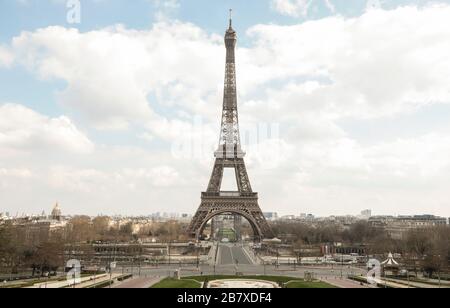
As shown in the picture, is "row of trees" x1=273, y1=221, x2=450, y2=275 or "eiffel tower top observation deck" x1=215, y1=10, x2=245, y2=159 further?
"eiffel tower top observation deck" x1=215, y1=10, x2=245, y2=159

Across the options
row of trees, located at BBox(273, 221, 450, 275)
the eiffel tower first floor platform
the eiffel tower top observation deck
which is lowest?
row of trees, located at BBox(273, 221, 450, 275)

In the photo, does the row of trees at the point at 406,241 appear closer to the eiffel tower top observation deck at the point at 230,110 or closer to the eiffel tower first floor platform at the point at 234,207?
the eiffel tower first floor platform at the point at 234,207

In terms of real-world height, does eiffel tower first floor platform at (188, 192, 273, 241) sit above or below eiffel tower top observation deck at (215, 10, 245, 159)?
below

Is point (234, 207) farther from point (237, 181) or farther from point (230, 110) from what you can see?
point (230, 110)

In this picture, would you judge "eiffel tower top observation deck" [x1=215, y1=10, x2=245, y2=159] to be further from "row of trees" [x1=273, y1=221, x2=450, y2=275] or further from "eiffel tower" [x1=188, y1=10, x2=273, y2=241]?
"row of trees" [x1=273, y1=221, x2=450, y2=275]

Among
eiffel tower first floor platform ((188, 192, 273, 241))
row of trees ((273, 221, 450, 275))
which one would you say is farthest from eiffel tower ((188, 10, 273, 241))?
row of trees ((273, 221, 450, 275))

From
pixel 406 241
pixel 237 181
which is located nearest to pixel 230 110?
pixel 237 181
